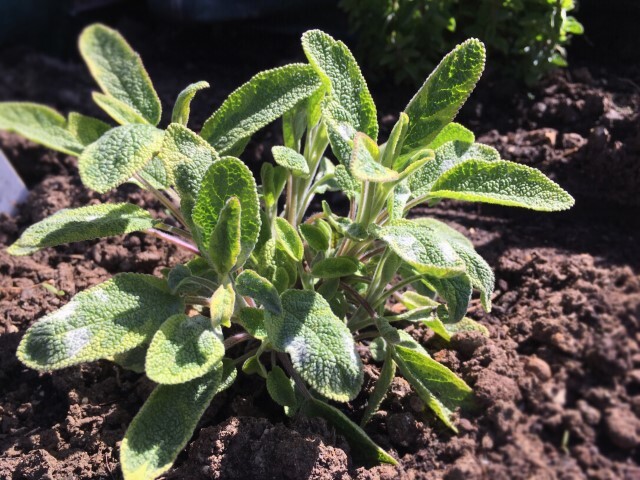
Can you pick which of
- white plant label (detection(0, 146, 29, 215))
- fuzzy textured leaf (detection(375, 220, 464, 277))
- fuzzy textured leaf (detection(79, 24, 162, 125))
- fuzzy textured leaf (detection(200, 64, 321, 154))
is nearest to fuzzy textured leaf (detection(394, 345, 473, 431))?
fuzzy textured leaf (detection(375, 220, 464, 277))

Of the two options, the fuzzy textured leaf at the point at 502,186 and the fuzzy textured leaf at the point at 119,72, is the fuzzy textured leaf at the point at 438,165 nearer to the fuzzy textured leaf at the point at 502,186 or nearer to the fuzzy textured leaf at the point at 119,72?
the fuzzy textured leaf at the point at 502,186

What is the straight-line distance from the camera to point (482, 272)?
1.38m

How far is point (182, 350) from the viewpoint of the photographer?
1271 millimetres

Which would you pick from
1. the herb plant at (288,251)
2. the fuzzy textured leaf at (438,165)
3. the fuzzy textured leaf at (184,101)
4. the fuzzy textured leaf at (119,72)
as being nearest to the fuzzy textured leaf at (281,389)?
the herb plant at (288,251)

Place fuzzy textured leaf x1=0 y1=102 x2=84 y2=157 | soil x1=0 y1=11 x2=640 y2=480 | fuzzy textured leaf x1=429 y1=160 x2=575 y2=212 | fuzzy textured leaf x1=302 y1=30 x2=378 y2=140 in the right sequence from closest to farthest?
soil x1=0 y1=11 x2=640 y2=480 → fuzzy textured leaf x1=429 y1=160 x2=575 y2=212 → fuzzy textured leaf x1=302 y1=30 x2=378 y2=140 → fuzzy textured leaf x1=0 y1=102 x2=84 y2=157

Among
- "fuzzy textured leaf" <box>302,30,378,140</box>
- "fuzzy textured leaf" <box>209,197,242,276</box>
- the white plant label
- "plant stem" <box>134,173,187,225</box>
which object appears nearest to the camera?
"fuzzy textured leaf" <box>209,197,242,276</box>

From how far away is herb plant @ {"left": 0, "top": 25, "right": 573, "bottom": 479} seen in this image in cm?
128

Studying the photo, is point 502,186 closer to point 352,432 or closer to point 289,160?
point 289,160

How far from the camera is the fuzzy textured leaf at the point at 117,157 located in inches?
52.1

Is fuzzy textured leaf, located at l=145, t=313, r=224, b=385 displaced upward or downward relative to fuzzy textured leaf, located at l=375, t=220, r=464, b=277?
downward

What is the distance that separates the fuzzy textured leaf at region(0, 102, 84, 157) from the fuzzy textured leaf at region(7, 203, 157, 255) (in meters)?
0.26

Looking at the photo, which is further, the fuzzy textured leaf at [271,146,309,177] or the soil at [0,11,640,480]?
the fuzzy textured leaf at [271,146,309,177]

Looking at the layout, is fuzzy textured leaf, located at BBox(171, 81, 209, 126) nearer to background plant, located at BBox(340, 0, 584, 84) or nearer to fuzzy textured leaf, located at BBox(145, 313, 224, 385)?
fuzzy textured leaf, located at BBox(145, 313, 224, 385)

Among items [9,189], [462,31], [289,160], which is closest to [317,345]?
[289,160]
